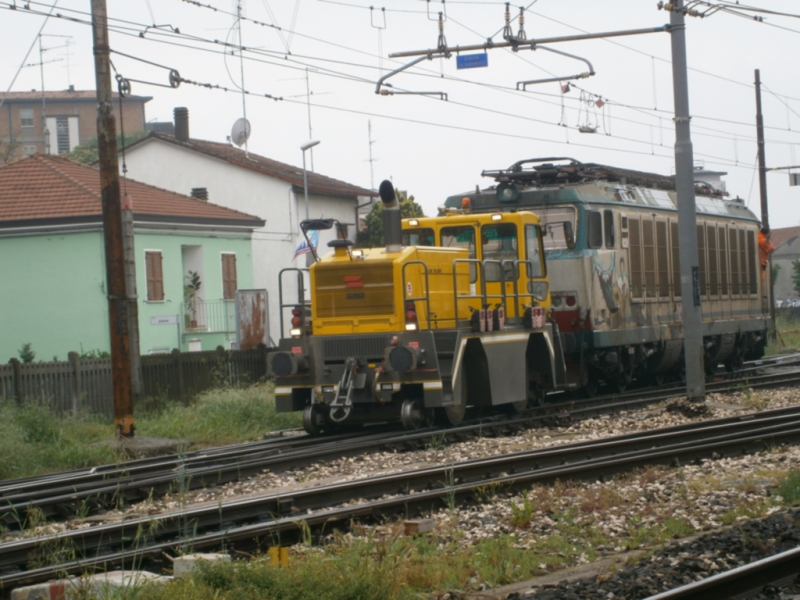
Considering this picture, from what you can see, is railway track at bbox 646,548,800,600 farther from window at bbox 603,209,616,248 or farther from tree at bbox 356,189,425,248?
tree at bbox 356,189,425,248

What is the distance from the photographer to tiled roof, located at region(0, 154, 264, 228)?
28430 mm

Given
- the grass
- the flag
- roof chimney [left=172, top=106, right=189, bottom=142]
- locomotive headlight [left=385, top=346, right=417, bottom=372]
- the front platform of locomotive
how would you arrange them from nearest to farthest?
locomotive headlight [left=385, top=346, right=417, bottom=372]
the grass
the front platform of locomotive
the flag
roof chimney [left=172, top=106, right=189, bottom=142]

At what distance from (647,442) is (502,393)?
327cm

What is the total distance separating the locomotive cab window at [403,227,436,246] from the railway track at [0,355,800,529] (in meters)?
3.04

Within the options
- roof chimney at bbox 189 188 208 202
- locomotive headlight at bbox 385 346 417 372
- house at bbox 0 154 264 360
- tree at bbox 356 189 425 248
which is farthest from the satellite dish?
locomotive headlight at bbox 385 346 417 372

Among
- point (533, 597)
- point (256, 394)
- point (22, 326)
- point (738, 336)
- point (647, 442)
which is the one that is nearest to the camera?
point (533, 597)

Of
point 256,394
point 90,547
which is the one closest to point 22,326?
point 256,394

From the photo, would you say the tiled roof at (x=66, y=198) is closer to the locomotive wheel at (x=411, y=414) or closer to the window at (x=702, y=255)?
the window at (x=702, y=255)

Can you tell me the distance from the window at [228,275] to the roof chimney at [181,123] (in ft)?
37.6

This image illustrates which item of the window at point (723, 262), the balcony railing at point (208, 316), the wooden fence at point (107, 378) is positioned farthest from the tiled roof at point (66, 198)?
the window at point (723, 262)

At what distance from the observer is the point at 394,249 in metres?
14.9

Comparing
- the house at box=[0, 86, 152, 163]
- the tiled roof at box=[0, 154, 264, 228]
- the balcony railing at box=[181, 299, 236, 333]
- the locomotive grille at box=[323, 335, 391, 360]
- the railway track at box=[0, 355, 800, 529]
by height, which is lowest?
the railway track at box=[0, 355, 800, 529]

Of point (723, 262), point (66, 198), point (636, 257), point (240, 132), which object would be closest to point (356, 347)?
point (636, 257)

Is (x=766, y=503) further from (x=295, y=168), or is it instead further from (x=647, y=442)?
(x=295, y=168)
